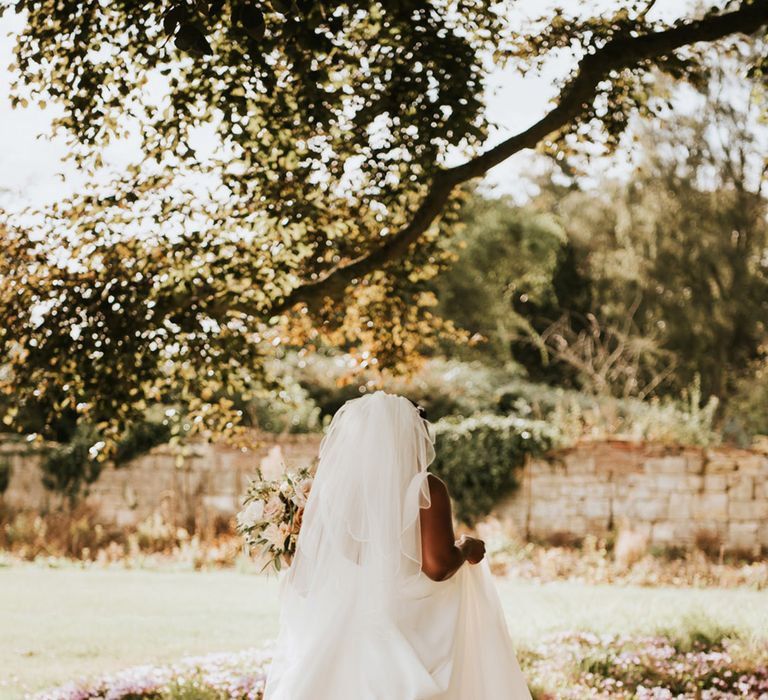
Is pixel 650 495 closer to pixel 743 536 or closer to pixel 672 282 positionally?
pixel 743 536

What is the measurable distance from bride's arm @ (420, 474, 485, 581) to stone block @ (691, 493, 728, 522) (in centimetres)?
1193

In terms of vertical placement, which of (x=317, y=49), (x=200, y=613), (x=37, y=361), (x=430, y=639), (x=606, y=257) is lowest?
(x=200, y=613)

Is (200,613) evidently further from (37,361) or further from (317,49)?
(317,49)

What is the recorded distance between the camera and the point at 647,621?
10.3m

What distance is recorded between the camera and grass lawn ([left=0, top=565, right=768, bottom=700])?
9406 millimetres

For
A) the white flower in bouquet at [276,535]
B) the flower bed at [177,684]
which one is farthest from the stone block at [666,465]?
the white flower in bouquet at [276,535]

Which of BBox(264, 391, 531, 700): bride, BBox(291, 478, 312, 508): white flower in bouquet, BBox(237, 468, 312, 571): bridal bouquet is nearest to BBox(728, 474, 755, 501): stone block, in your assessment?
BBox(264, 391, 531, 700): bride

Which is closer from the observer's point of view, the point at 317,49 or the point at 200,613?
the point at 317,49

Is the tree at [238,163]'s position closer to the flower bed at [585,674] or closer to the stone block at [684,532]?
the flower bed at [585,674]

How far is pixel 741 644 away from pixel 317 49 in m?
6.44

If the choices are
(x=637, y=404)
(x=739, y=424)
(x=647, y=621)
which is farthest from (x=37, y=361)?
(x=739, y=424)

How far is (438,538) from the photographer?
495 centimetres

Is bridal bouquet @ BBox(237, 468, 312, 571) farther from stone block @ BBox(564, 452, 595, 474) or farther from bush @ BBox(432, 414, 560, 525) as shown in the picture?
stone block @ BBox(564, 452, 595, 474)

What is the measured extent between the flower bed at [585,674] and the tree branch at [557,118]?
298 cm
